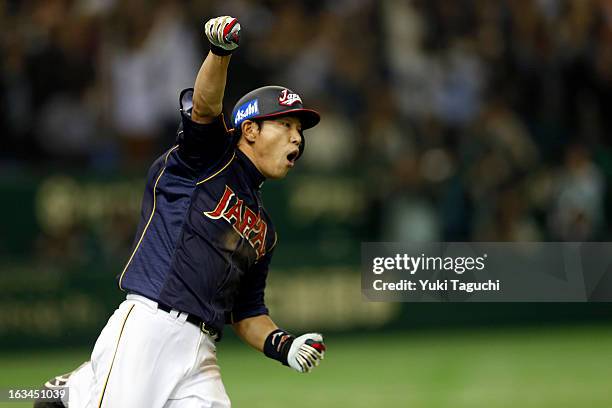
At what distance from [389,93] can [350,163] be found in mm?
1252

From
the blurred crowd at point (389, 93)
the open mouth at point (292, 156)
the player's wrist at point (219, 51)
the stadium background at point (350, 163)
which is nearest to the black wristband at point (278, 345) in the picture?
the open mouth at point (292, 156)

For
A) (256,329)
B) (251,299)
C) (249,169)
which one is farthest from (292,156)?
(256,329)

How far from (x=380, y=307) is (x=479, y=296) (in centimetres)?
197

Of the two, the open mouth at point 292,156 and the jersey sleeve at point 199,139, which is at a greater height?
the open mouth at point 292,156

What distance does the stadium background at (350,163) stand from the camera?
11.2 m

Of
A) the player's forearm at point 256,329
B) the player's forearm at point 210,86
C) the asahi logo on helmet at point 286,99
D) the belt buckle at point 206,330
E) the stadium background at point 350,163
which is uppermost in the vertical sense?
the stadium background at point 350,163

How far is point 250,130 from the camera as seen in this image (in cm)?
543

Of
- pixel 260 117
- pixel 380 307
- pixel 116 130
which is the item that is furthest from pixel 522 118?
pixel 260 117

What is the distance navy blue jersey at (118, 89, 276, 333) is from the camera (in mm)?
5168

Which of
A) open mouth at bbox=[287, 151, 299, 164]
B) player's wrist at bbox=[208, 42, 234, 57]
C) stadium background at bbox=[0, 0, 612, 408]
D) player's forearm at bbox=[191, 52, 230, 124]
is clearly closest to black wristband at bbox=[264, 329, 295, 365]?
open mouth at bbox=[287, 151, 299, 164]

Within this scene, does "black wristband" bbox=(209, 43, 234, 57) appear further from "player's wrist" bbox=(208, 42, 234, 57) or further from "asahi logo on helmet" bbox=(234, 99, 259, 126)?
"asahi logo on helmet" bbox=(234, 99, 259, 126)

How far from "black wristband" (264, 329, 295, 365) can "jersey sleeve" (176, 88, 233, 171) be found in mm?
977

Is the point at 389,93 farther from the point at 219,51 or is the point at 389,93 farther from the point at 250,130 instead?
the point at 219,51

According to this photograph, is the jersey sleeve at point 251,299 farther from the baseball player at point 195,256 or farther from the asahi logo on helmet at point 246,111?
the asahi logo on helmet at point 246,111
